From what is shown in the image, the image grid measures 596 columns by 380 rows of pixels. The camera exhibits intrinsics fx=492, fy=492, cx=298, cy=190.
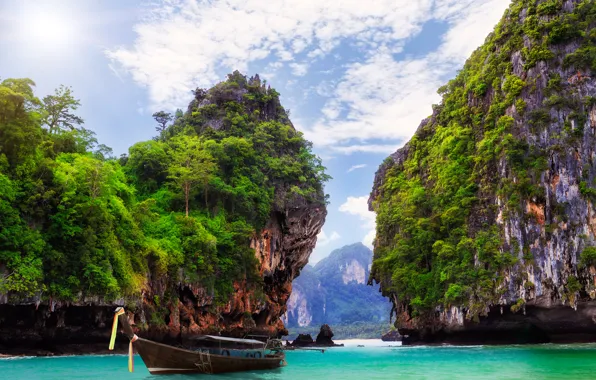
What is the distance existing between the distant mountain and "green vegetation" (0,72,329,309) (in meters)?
124

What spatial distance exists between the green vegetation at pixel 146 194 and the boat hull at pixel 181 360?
8357mm

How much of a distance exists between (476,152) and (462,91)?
7.86 meters

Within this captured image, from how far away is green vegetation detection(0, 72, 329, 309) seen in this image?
22.2 metres

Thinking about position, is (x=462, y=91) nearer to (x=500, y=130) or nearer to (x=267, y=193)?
(x=500, y=130)

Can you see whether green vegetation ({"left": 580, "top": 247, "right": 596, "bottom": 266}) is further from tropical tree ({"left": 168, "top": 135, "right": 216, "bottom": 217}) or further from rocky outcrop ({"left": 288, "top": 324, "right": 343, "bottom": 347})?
rocky outcrop ({"left": 288, "top": 324, "right": 343, "bottom": 347})

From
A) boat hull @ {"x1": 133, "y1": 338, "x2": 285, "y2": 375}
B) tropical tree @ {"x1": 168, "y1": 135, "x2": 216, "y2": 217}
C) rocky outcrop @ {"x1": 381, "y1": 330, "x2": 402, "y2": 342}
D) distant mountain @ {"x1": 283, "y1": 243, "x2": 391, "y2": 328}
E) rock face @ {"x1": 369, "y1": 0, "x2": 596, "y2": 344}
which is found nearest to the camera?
boat hull @ {"x1": 133, "y1": 338, "x2": 285, "y2": 375}

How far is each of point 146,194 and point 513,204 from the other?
25701 millimetres

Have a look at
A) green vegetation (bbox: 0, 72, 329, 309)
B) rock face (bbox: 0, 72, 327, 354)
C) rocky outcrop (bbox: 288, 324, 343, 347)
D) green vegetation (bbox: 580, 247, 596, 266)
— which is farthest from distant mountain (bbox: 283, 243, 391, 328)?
green vegetation (bbox: 580, 247, 596, 266)

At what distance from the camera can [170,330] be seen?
29.4m

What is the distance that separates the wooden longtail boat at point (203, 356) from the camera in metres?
14.9

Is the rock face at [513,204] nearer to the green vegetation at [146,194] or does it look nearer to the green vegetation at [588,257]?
the green vegetation at [588,257]

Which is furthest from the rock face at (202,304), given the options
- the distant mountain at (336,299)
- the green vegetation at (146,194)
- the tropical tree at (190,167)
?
the distant mountain at (336,299)

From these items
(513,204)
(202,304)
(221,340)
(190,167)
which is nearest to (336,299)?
(190,167)

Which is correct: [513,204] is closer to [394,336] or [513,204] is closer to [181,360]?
[181,360]
